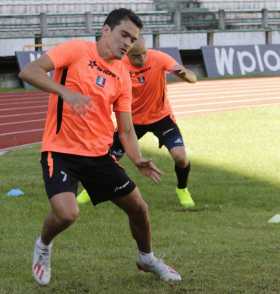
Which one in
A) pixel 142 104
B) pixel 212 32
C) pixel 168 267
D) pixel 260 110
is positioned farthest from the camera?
pixel 212 32

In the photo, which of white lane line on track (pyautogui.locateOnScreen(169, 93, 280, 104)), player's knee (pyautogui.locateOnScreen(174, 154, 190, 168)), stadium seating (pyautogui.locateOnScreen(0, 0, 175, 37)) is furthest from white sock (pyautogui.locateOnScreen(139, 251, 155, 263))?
stadium seating (pyautogui.locateOnScreen(0, 0, 175, 37))

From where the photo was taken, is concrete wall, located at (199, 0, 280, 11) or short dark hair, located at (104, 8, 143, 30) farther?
concrete wall, located at (199, 0, 280, 11)

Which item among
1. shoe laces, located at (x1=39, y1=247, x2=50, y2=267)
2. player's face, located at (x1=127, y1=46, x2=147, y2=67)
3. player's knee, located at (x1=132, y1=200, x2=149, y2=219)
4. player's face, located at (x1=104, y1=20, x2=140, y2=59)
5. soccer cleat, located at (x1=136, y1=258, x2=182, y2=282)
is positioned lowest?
soccer cleat, located at (x1=136, y1=258, x2=182, y2=282)

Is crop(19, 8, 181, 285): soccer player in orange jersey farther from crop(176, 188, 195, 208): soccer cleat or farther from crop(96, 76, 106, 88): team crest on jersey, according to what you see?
crop(176, 188, 195, 208): soccer cleat

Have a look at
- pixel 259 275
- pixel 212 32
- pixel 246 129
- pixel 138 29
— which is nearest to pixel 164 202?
pixel 259 275

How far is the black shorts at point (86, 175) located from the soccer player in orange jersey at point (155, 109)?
3503 millimetres

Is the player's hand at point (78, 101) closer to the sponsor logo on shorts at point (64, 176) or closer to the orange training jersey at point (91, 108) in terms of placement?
the orange training jersey at point (91, 108)

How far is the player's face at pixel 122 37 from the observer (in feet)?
20.6

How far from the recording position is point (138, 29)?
20.8 ft

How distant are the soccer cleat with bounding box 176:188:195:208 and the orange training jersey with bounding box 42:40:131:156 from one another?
154 inches

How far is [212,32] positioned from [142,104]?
25670 millimetres

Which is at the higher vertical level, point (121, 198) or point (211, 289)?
point (121, 198)

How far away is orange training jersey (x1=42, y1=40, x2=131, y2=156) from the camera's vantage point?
6.34 meters

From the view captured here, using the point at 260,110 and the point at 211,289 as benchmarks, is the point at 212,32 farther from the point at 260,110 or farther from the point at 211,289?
the point at 211,289
